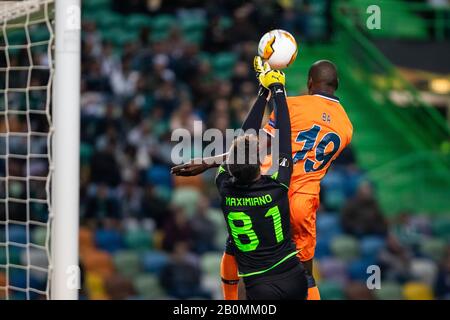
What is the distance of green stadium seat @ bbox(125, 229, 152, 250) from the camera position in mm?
12383

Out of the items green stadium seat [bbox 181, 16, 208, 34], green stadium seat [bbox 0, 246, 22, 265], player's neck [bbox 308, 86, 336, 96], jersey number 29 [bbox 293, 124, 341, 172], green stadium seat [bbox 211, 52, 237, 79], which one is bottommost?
green stadium seat [bbox 0, 246, 22, 265]

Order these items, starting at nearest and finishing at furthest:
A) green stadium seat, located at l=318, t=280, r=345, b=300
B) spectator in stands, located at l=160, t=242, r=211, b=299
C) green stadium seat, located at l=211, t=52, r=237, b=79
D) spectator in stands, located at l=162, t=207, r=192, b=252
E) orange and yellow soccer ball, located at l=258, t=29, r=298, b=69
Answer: orange and yellow soccer ball, located at l=258, t=29, r=298, b=69 → spectator in stands, located at l=160, t=242, r=211, b=299 → green stadium seat, located at l=318, t=280, r=345, b=300 → spectator in stands, located at l=162, t=207, r=192, b=252 → green stadium seat, located at l=211, t=52, r=237, b=79

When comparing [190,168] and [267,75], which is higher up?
[267,75]

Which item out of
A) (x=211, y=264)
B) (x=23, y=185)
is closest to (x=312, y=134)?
(x=211, y=264)

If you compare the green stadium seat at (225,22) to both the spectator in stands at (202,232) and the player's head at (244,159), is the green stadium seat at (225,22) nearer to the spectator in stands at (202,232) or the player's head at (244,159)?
the spectator in stands at (202,232)

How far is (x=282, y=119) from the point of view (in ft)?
19.5

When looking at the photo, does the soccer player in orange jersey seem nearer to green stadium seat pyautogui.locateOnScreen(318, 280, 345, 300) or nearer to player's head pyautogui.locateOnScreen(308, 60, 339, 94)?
player's head pyautogui.locateOnScreen(308, 60, 339, 94)

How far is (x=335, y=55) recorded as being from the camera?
1534cm

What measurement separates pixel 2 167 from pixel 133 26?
4.16 metres

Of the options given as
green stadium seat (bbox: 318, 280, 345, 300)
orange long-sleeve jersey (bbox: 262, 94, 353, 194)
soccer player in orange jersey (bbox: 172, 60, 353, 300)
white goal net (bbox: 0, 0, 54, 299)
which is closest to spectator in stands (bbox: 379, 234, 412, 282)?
green stadium seat (bbox: 318, 280, 345, 300)

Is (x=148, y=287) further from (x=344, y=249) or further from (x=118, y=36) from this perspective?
(x=118, y=36)

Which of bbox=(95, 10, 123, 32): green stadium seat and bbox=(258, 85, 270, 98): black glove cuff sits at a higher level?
bbox=(95, 10, 123, 32): green stadium seat

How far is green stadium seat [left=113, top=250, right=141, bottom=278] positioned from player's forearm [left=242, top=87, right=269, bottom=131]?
6.31 meters

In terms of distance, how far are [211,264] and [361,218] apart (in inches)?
96.4
